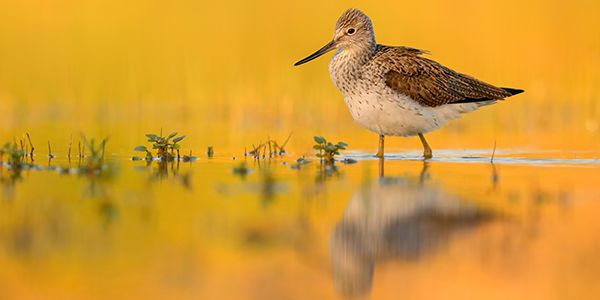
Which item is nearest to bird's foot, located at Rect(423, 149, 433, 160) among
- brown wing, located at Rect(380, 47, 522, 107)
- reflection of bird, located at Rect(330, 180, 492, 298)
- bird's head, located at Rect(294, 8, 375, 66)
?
brown wing, located at Rect(380, 47, 522, 107)

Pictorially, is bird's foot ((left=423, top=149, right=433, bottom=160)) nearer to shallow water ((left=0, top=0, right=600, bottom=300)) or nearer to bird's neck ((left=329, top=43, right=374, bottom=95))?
shallow water ((left=0, top=0, right=600, bottom=300))

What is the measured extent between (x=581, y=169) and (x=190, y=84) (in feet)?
47.4

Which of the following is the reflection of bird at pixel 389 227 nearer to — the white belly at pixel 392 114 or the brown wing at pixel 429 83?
the white belly at pixel 392 114

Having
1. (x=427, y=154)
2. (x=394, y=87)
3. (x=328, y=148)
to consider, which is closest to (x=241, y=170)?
(x=328, y=148)

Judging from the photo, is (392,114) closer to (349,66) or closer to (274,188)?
(349,66)

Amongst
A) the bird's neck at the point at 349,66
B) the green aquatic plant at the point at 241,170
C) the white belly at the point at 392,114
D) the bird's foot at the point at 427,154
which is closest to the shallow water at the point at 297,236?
the green aquatic plant at the point at 241,170

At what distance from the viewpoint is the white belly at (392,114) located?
11.8m

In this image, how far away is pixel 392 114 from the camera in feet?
38.7

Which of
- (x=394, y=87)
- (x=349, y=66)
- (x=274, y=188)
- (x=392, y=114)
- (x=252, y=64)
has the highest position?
(x=252, y=64)

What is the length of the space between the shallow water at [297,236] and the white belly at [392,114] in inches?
79.9

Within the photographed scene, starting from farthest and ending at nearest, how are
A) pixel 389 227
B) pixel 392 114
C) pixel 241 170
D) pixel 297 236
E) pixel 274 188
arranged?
pixel 392 114 < pixel 241 170 < pixel 274 188 < pixel 389 227 < pixel 297 236

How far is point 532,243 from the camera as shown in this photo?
20.5ft

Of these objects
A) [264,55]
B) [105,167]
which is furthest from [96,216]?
[264,55]

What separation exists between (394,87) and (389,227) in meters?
5.45
